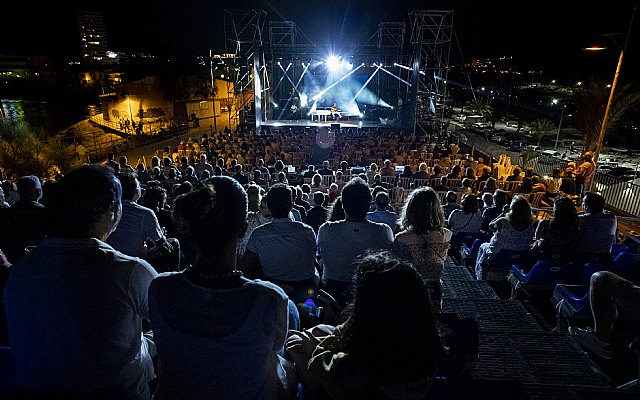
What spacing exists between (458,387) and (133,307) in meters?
1.36

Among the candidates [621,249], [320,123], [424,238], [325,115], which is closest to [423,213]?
[424,238]

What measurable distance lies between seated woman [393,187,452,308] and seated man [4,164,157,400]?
2.09 metres

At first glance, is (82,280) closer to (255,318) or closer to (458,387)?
(255,318)

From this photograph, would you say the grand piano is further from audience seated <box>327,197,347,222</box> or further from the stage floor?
audience seated <box>327,197,347,222</box>

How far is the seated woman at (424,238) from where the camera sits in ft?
10.0

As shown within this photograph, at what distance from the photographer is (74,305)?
138 cm

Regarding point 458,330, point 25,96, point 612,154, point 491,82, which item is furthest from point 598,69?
point 25,96

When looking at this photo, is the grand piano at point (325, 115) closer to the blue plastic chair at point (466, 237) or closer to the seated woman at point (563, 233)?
the blue plastic chair at point (466, 237)

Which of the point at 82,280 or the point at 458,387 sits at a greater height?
the point at 82,280

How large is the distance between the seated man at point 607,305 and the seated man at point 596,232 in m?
1.19

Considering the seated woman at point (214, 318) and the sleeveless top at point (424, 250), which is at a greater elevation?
the seated woman at point (214, 318)

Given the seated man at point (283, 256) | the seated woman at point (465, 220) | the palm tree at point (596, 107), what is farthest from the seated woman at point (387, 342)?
the palm tree at point (596, 107)

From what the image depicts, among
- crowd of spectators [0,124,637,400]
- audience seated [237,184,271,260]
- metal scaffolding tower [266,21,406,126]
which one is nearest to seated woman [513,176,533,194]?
audience seated [237,184,271,260]

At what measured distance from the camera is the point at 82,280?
1399 millimetres
